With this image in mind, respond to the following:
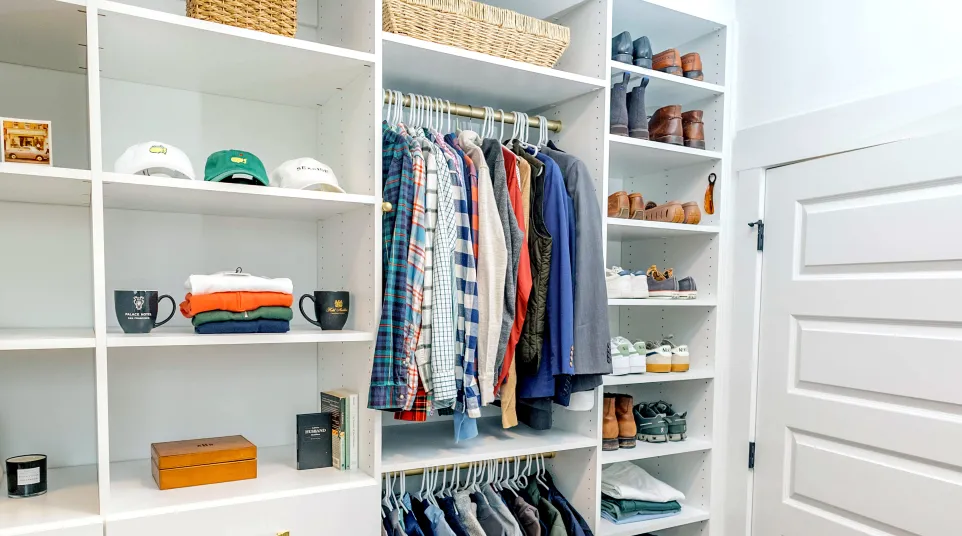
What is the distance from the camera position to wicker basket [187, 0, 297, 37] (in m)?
1.41

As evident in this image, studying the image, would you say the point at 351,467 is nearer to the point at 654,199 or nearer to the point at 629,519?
the point at 629,519

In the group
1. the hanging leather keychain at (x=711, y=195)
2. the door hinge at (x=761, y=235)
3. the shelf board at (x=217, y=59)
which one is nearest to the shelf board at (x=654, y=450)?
the door hinge at (x=761, y=235)

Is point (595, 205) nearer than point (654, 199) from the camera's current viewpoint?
Yes

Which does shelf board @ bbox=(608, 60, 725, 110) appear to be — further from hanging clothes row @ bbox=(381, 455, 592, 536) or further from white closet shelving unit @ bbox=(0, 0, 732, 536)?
hanging clothes row @ bbox=(381, 455, 592, 536)

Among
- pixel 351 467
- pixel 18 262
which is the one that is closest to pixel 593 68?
pixel 351 467

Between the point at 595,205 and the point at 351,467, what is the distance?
1.04m

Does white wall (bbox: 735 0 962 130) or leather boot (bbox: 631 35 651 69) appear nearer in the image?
white wall (bbox: 735 0 962 130)

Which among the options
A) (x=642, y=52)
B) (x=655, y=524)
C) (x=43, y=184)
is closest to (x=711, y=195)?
(x=642, y=52)

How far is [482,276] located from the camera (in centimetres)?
171

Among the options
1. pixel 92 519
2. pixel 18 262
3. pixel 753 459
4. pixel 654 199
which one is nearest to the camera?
pixel 92 519

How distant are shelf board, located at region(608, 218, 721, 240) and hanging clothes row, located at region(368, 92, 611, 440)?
238mm

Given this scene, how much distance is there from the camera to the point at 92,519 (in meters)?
1.27

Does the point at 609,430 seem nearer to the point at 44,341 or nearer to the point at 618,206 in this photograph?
the point at 618,206

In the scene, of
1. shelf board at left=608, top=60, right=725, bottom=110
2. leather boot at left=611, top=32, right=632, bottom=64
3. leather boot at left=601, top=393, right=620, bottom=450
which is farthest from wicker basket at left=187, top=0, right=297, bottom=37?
leather boot at left=601, top=393, right=620, bottom=450
